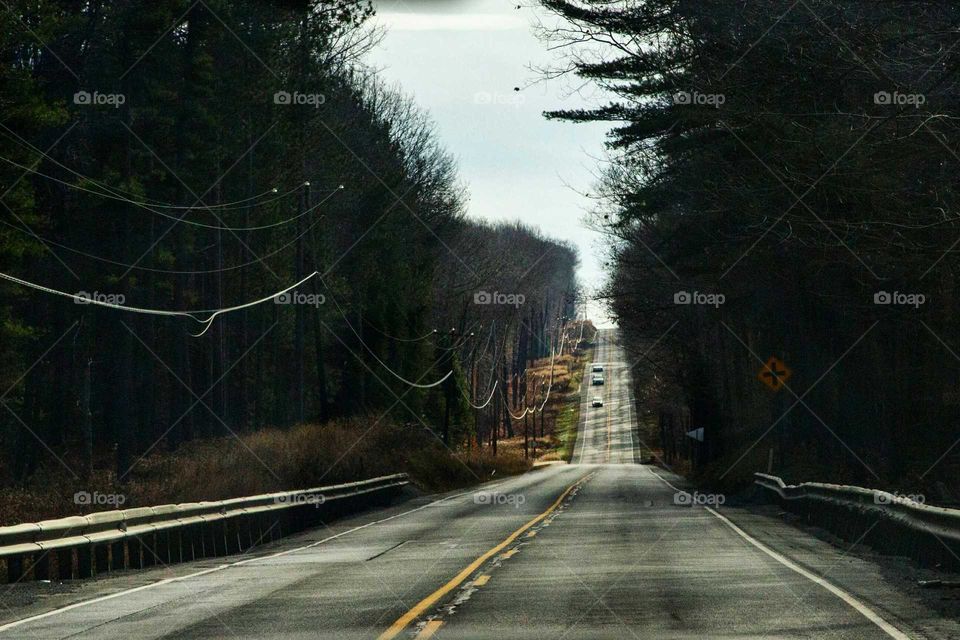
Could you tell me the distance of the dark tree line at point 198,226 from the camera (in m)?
45.9

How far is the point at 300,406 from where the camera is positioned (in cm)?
4403

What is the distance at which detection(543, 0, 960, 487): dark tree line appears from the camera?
64.1ft

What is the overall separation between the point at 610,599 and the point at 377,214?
65.9 metres

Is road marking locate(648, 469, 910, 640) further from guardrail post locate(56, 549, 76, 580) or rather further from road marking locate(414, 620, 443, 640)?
guardrail post locate(56, 549, 76, 580)

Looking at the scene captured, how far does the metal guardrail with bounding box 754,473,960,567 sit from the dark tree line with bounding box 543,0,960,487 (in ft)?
13.2

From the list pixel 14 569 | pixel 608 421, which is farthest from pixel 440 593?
pixel 608 421

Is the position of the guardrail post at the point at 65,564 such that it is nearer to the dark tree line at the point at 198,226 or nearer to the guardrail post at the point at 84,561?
the guardrail post at the point at 84,561

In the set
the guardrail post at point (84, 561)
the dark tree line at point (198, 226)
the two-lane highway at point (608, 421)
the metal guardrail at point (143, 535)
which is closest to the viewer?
the metal guardrail at point (143, 535)

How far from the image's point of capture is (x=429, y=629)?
10.4 metres

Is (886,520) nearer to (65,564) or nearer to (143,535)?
(143,535)

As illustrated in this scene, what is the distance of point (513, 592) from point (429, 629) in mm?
2799

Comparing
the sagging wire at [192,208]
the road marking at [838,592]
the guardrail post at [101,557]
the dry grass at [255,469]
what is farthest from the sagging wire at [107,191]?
the road marking at [838,592]

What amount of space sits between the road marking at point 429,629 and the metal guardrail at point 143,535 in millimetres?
6089

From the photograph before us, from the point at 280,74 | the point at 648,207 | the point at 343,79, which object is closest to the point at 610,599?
the point at 648,207
